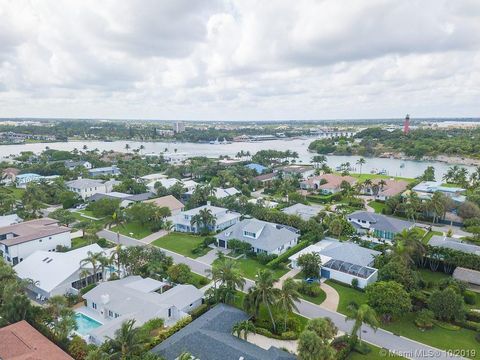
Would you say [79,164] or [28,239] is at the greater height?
[28,239]

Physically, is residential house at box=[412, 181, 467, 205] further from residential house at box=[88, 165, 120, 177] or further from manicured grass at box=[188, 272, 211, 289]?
residential house at box=[88, 165, 120, 177]

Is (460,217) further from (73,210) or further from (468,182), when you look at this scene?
(73,210)

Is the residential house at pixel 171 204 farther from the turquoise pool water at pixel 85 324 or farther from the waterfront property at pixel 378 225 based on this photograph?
the turquoise pool water at pixel 85 324

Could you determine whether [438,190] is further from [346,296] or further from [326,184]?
[346,296]

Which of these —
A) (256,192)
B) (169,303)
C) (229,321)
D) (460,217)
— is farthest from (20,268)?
(460,217)

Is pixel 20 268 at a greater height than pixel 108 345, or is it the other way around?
pixel 108 345

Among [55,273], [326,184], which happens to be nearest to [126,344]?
[55,273]
